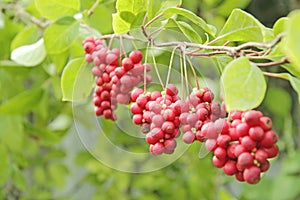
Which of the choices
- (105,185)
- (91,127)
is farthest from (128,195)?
(91,127)

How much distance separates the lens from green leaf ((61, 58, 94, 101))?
68 centimetres

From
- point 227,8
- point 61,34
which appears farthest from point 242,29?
point 227,8

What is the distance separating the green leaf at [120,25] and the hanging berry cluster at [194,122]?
26mm

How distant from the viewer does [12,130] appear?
1067 mm

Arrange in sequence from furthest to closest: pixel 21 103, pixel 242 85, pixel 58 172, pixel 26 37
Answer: pixel 58 172 → pixel 21 103 → pixel 26 37 → pixel 242 85

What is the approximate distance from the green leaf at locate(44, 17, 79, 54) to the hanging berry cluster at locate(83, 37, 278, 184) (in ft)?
0.50

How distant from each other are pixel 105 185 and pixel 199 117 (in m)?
1.11

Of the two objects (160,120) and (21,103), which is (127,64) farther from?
(21,103)

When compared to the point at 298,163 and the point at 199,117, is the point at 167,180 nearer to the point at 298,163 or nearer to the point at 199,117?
the point at 298,163

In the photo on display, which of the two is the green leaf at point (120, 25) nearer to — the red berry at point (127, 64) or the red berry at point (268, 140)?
the red berry at point (127, 64)

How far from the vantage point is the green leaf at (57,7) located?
2.48 ft

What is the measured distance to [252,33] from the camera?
1.72 ft

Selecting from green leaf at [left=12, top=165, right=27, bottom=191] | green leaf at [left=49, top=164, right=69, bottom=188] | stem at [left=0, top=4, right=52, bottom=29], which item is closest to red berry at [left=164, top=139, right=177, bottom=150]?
stem at [left=0, top=4, right=52, bottom=29]

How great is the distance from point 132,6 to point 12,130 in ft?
1.82
